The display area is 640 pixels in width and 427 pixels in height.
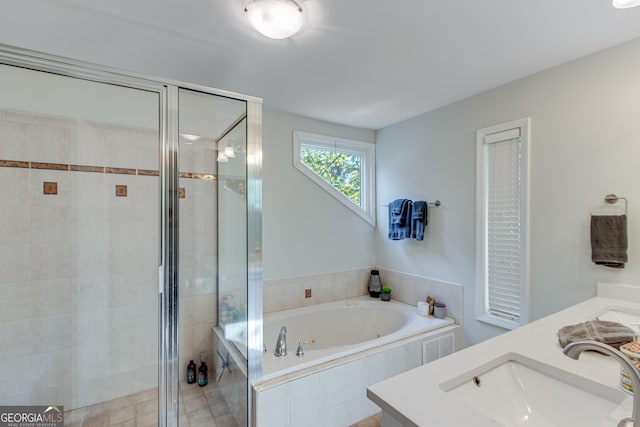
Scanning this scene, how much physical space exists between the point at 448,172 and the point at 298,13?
75.1 inches

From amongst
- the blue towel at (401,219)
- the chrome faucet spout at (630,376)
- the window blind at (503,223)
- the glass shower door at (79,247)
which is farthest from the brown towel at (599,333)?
the glass shower door at (79,247)

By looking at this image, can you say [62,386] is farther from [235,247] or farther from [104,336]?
[235,247]

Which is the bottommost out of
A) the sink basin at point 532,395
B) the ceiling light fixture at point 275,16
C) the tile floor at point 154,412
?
the tile floor at point 154,412

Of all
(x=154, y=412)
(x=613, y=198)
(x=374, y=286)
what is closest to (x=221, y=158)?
(x=154, y=412)

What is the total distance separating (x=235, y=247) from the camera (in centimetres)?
206

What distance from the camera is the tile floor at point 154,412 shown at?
1963 mm

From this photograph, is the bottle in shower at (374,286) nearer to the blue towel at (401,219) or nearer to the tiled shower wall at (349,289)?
the tiled shower wall at (349,289)

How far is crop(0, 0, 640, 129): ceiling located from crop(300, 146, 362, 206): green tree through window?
874 mm

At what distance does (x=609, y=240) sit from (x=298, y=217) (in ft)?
7.57

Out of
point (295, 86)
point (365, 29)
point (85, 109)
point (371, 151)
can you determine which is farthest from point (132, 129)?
point (371, 151)

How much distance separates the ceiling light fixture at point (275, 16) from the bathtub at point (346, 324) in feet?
7.02

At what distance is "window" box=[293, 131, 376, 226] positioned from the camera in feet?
9.82

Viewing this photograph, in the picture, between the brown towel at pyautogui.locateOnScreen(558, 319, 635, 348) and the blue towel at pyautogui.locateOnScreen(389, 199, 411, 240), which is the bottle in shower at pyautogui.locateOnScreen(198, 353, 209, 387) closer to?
the blue towel at pyautogui.locateOnScreen(389, 199, 411, 240)

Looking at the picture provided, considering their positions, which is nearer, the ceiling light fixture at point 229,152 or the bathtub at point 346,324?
the ceiling light fixture at point 229,152
